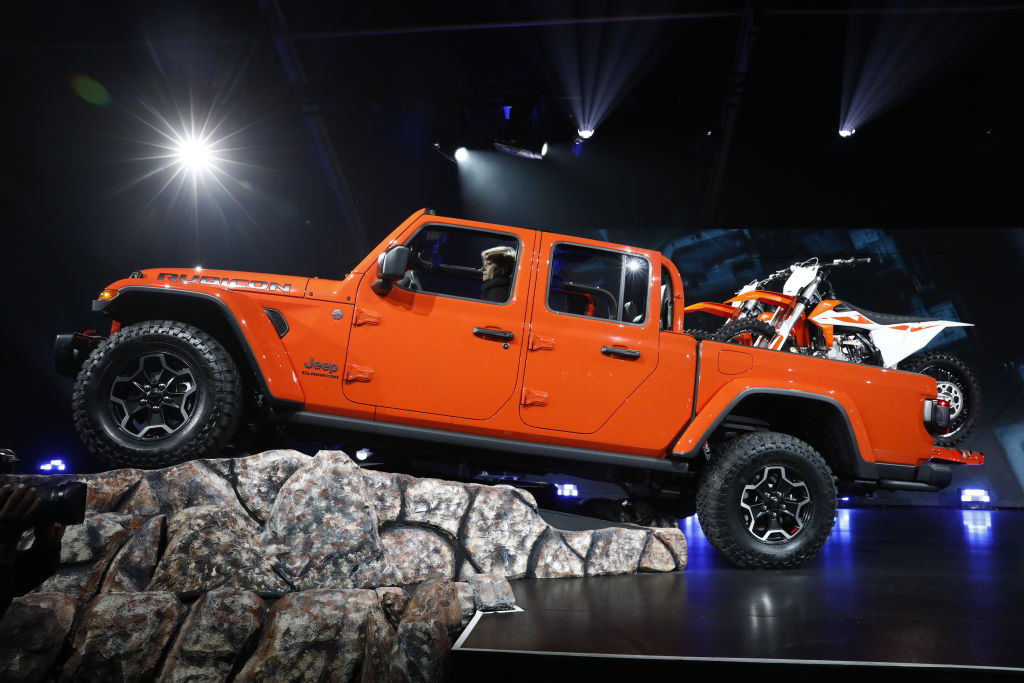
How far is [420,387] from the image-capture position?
10.7ft

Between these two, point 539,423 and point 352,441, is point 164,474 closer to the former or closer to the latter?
point 352,441

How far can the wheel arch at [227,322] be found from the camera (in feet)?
10.1

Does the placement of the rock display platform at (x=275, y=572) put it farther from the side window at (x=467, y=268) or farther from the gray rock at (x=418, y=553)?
the side window at (x=467, y=268)

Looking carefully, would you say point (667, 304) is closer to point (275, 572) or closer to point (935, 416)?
point (935, 416)

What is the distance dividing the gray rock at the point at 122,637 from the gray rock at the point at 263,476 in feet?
1.90

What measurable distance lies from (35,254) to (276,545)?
5.75m

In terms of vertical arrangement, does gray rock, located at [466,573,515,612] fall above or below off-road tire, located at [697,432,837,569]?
below

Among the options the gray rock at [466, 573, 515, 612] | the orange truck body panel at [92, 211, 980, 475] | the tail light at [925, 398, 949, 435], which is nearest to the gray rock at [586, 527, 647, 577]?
the orange truck body panel at [92, 211, 980, 475]

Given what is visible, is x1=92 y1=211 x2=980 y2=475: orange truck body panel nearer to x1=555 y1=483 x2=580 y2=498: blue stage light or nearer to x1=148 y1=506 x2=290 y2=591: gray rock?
x1=148 y1=506 x2=290 y2=591: gray rock

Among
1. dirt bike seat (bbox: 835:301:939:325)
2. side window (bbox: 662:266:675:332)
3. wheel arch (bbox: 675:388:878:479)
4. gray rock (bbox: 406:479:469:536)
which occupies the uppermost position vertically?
dirt bike seat (bbox: 835:301:939:325)

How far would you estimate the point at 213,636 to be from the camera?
2100 millimetres

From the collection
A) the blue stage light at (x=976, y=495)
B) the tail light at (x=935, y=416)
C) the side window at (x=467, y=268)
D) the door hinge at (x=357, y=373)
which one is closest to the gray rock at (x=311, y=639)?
the door hinge at (x=357, y=373)

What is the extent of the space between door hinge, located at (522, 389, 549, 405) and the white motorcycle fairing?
153 inches

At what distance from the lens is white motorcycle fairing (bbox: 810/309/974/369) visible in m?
5.85
